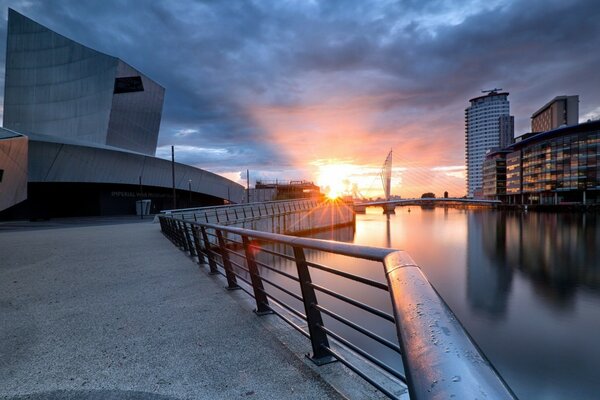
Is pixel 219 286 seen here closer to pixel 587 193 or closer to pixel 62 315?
pixel 62 315

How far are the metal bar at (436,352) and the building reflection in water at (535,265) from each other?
20.2m

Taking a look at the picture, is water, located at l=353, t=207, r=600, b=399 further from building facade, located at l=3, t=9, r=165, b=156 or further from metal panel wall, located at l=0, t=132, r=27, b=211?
building facade, located at l=3, t=9, r=165, b=156

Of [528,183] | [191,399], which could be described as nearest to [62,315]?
[191,399]

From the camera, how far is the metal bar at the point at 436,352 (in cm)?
88

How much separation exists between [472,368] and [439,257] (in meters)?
35.8

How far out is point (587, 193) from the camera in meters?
94.9

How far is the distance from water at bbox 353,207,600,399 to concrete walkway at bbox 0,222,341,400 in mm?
10606

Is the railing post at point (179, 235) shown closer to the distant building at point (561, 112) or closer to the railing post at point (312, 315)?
the railing post at point (312, 315)

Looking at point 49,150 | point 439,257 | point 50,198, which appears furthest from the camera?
point 50,198

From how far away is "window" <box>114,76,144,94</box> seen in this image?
58.9 m

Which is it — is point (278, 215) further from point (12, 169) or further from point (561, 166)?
point (561, 166)

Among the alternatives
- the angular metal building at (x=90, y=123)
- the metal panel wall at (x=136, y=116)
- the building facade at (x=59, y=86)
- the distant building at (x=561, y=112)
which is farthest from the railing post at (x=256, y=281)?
the distant building at (x=561, y=112)

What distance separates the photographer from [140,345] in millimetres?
3941

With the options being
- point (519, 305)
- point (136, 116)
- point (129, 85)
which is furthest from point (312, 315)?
point (136, 116)
